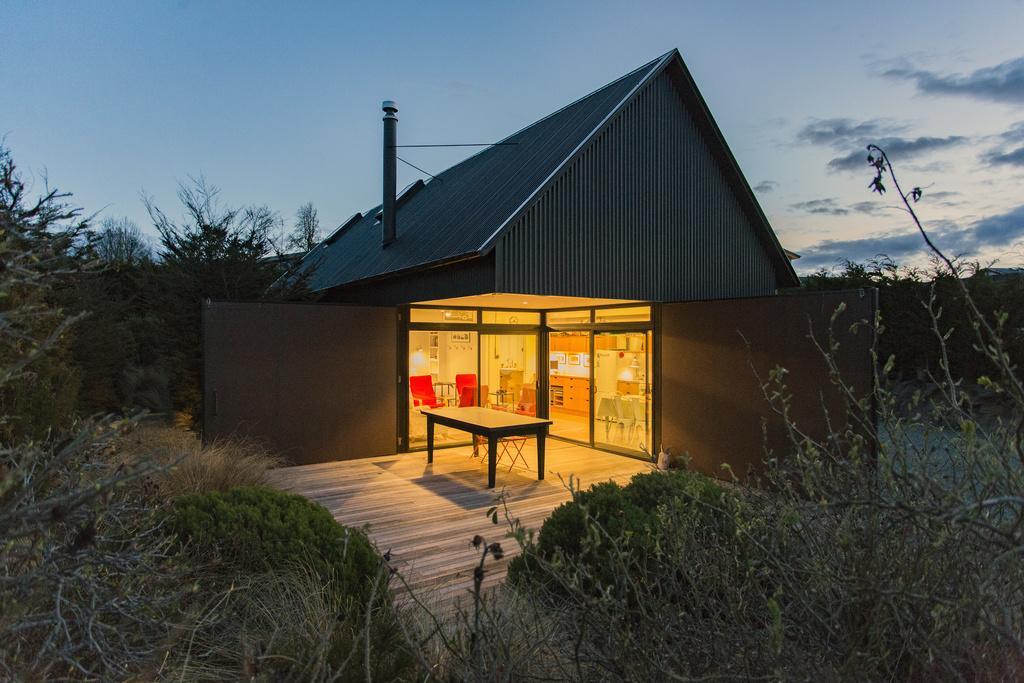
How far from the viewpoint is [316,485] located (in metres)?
8.00

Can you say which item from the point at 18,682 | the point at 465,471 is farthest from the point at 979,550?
the point at 465,471

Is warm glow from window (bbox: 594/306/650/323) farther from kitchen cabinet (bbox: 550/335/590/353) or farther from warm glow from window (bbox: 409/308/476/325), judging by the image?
warm glow from window (bbox: 409/308/476/325)

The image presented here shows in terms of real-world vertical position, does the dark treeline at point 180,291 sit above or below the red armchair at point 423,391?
above

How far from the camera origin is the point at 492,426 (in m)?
7.89

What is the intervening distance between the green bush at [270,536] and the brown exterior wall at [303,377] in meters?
5.17

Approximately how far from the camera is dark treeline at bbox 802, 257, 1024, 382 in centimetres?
1134

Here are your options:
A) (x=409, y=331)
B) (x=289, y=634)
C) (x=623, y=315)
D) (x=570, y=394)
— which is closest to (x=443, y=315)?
(x=409, y=331)

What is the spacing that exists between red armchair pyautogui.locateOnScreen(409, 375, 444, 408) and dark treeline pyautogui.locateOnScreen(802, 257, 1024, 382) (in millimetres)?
8381

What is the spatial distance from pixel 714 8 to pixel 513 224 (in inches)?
193

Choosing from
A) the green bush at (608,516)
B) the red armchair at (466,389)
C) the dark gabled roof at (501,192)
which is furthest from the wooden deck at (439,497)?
the dark gabled roof at (501,192)

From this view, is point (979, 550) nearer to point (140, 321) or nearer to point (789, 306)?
point (789, 306)

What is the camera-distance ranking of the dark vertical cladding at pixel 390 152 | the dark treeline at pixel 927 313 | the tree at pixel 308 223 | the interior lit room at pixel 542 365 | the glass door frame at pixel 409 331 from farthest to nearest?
the tree at pixel 308 223
the dark treeline at pixel 927 313
the dark vertical cladding at pixel 390 152
the glass door frame at pixel 409 331
the interior lit room at pixel 542 365

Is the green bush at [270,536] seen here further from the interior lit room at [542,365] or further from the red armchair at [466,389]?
the red armchair at [466,389]

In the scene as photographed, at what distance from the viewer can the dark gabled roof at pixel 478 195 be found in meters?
8.48
